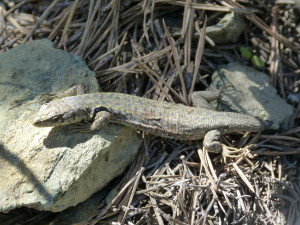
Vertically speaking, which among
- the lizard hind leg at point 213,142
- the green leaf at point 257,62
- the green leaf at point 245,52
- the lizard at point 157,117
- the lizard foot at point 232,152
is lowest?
the lizard foot at point 232,152

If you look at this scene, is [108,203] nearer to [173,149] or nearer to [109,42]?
[173,149]

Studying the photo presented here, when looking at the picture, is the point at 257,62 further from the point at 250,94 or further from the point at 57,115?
the point at 57,115

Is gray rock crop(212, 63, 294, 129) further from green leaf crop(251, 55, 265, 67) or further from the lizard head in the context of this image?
the lizard head

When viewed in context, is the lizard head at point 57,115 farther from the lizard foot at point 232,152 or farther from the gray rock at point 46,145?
the lizard foot at point 232,152

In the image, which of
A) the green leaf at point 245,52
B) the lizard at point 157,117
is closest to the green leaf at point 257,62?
the green leaf at point 245,52

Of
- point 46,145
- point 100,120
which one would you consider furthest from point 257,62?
point 46,145

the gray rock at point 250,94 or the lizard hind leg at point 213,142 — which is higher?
the gray rock at point 250,94

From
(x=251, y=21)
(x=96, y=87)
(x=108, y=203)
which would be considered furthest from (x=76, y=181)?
(x=251, y=21)
